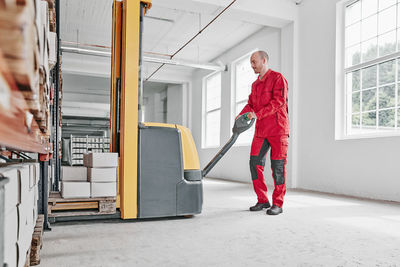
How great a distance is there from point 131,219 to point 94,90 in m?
13.8

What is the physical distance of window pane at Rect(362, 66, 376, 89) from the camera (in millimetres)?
5426

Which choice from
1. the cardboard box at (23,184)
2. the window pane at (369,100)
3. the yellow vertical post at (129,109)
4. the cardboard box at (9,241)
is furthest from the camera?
the window pane at (369,100)

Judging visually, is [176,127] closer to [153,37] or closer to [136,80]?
[136,80]

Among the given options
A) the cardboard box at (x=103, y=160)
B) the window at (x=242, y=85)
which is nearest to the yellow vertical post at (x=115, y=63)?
the cardboard box at (x=103, y=160)

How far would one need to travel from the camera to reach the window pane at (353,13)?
18.8 ft

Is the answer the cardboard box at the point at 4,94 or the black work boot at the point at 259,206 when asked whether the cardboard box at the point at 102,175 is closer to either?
the black work boot at the point at 259,206

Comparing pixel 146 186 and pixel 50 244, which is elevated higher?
pixel 146 186

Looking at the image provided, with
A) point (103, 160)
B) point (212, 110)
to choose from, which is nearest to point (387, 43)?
point (103, 160)

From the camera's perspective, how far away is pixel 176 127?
134 inches

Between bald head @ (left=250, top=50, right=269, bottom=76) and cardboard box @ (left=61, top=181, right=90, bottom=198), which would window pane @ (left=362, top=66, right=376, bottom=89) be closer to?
bald head @ (left=250, top=50, right=269, bottom=76)

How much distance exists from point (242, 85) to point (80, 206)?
23.2 feet

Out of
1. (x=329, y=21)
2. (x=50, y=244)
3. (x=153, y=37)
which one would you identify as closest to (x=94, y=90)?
(x=153, y=37)

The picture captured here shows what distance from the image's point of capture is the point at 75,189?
307cm

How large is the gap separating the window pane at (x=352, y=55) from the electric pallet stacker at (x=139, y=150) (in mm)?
3935
